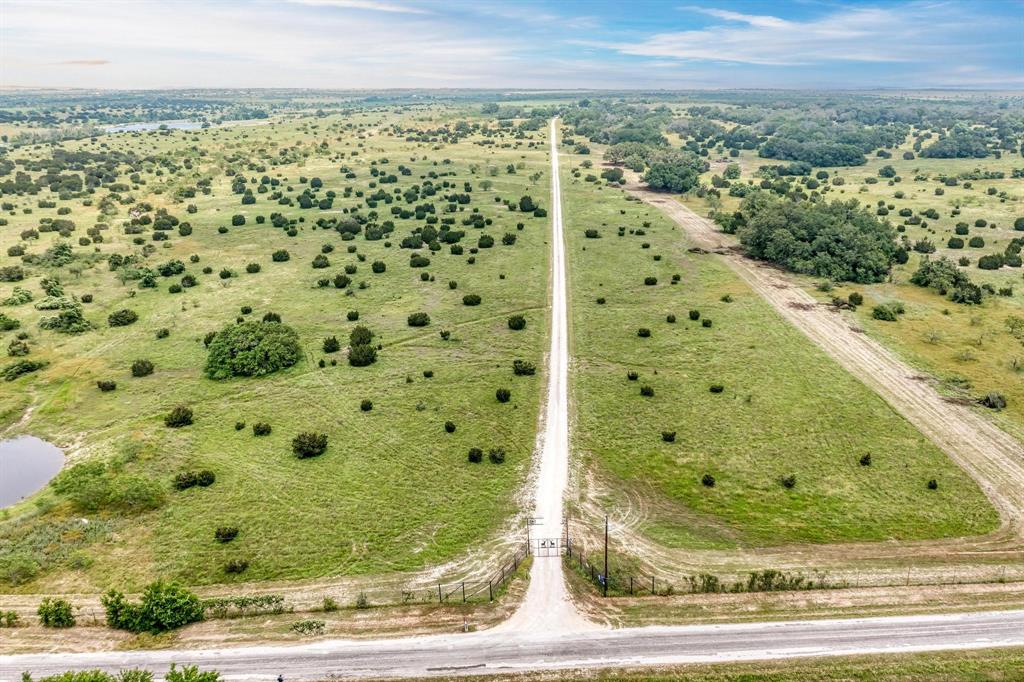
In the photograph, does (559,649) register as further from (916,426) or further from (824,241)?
(824,241)

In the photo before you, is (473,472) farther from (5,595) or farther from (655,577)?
(5,595)

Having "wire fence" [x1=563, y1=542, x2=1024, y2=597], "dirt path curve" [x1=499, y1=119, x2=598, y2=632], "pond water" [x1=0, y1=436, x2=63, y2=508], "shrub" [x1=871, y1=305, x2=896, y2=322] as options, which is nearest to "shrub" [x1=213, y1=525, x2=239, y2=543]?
"pond water" [x1=0, y1=436, x2=63, y2=508]

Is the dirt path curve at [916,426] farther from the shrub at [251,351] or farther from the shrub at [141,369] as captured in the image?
the shrub at [141,369]

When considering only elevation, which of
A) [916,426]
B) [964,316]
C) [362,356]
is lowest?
[916,426]

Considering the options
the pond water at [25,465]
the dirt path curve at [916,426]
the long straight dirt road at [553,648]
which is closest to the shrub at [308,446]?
the long straight dirt road at [553,648]

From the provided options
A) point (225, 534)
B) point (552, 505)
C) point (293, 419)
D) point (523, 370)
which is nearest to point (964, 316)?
point (523, 370)

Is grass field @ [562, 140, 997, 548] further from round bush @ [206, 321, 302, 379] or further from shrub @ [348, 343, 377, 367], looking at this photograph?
round bush @ [206, 321, 302, 379]

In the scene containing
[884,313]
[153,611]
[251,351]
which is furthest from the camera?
[884,313]
